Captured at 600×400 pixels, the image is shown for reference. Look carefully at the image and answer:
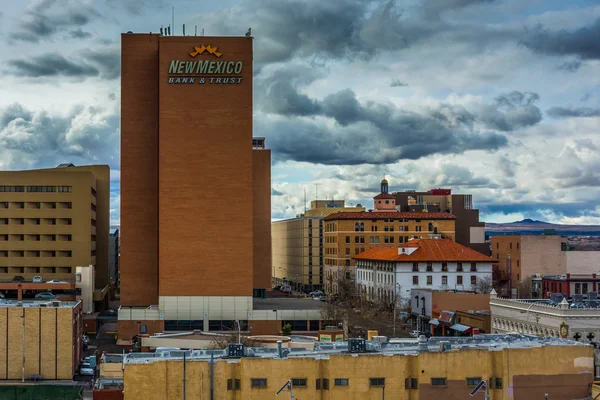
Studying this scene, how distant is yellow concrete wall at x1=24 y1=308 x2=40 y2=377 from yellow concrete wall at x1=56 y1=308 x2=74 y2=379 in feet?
7.17

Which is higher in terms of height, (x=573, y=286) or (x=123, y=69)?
(x=123, y=69)

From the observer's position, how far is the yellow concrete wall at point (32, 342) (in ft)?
317

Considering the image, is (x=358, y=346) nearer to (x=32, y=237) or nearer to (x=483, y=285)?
(x=483, y=285)

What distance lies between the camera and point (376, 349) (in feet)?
181

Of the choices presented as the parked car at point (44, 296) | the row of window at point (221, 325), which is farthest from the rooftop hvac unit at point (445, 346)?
the parked car at point (44, 296)

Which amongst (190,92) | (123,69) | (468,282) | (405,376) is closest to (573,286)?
(468,282)

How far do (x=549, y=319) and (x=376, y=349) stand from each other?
38676mm

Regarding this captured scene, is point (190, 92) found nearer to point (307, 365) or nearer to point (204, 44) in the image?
point (204, 44)

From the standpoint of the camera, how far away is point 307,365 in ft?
173

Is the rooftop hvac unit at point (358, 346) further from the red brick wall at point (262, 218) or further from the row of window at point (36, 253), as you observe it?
the red brick wall at point (262, 218)

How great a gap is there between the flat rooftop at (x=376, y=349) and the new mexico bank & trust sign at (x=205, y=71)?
68.0m

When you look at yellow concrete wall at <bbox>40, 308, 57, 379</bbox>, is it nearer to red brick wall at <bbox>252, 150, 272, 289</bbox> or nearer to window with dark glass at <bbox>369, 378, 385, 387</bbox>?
window with dark glass at <bbox>369, 378, 385, 387</bbox>

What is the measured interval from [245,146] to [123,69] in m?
23.2

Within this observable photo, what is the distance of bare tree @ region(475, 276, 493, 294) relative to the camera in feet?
507
